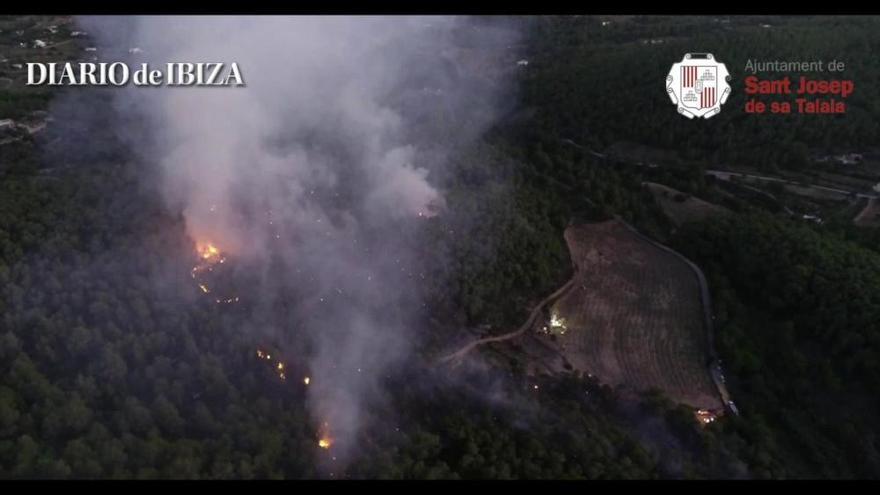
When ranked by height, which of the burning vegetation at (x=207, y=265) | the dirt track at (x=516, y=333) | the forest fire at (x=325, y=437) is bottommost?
the forest fire at (x=325, y=437)

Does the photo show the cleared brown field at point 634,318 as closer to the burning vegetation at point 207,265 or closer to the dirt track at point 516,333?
the dirt track at point 516,333

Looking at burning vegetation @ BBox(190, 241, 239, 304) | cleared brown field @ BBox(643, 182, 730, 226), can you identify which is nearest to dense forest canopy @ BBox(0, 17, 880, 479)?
burning vegetation @ BBox(190, 241, 239, 304)

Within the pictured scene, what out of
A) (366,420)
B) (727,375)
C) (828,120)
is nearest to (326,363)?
(366,420)

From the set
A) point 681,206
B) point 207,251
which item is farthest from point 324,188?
point 681,206

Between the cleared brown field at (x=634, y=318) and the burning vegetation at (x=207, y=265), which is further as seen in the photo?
the cleared brown field at (x=634, y=318)

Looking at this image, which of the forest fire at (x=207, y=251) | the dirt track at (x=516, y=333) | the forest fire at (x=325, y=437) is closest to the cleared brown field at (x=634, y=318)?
the dirt track at (x=516, y=333)

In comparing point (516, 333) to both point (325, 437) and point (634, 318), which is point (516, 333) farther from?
point (325, 437)

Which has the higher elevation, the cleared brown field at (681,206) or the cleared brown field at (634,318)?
the cleared brown field at (681,206)
